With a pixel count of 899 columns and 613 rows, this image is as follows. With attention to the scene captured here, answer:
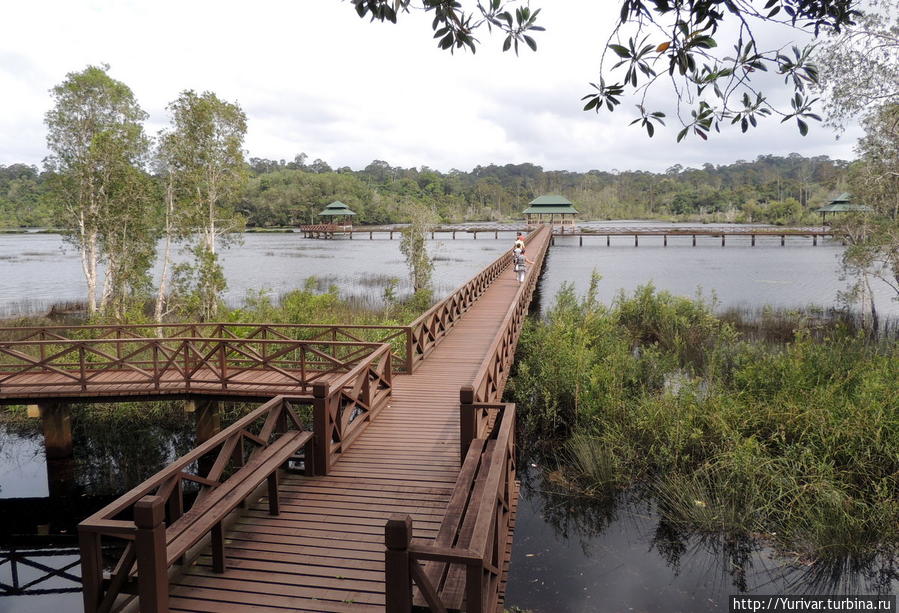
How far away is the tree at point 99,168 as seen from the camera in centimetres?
2053

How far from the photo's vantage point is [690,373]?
14828mm

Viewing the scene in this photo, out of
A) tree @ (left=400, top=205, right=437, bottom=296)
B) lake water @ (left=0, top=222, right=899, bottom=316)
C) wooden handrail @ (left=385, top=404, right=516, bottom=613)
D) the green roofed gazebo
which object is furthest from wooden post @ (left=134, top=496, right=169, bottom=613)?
the green roofed gazebo

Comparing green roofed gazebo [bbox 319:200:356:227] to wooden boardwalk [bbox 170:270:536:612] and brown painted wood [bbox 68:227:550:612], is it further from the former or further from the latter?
wooden boardwalk [bbox 170:270:536:612]

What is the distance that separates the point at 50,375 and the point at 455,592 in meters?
10.1

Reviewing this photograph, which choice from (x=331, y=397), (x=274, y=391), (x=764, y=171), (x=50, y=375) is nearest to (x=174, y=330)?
(x=50, y=375)

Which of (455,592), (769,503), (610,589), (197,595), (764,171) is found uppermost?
(764,171)

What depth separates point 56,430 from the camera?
10.8 metres

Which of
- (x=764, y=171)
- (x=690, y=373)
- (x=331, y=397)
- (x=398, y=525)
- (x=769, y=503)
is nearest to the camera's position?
(x=398, y=525)

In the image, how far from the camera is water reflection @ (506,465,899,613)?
6.85m

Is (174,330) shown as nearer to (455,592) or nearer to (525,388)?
(525,388)

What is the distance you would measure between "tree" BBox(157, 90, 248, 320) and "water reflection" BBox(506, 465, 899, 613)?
15147 mm

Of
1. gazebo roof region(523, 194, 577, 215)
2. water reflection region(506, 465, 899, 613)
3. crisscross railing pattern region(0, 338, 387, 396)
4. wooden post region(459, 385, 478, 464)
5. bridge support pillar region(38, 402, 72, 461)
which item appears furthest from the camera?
gazebo roof region(523, 194, 577, 215)

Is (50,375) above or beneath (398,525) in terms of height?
beneath

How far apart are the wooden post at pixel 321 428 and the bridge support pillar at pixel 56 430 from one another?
7057mm
